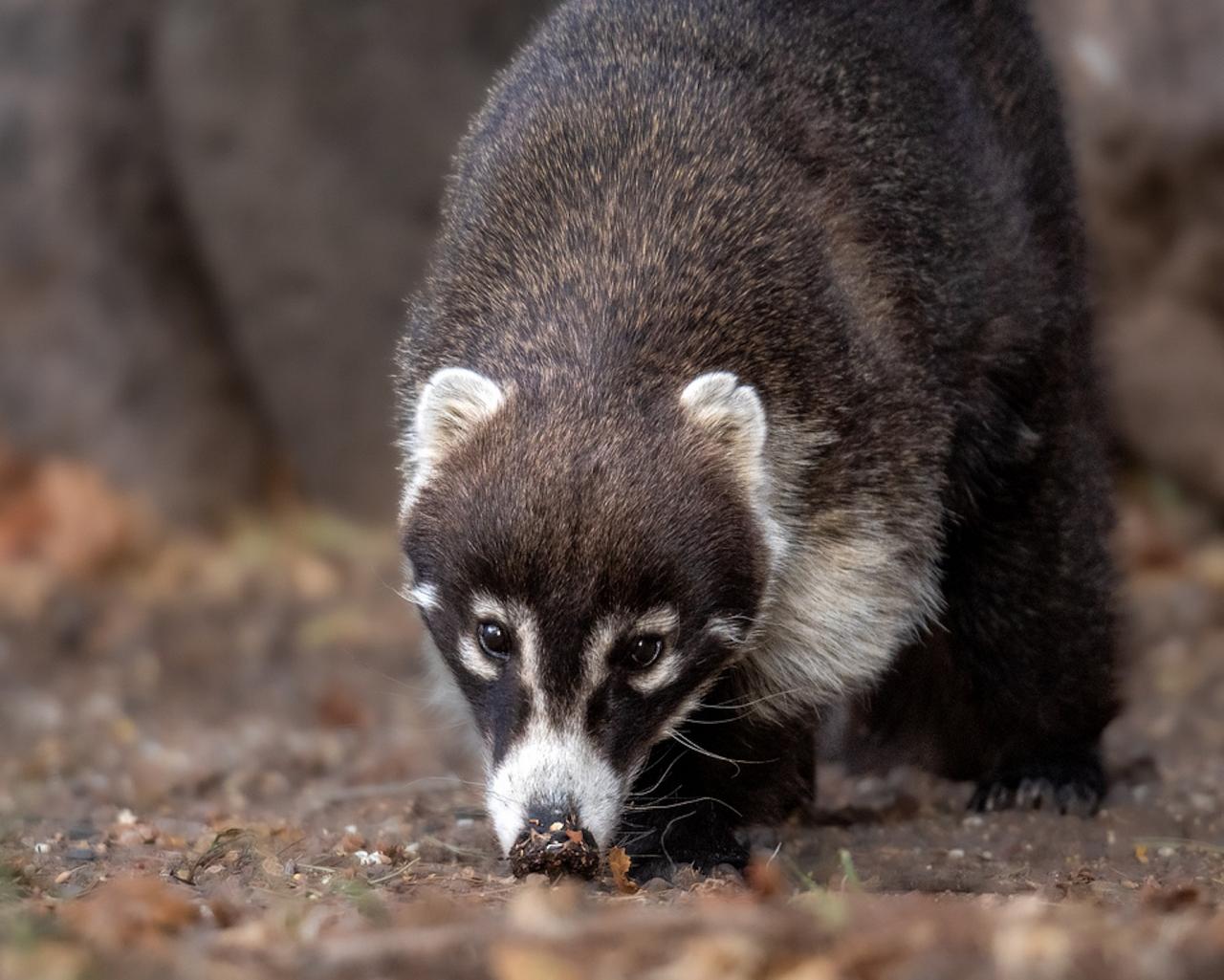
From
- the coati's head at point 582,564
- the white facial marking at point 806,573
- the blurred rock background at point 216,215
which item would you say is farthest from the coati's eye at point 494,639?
the blurred rock background at point 216,215

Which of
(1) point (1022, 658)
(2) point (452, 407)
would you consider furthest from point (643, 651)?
(1) point (1022, 658)

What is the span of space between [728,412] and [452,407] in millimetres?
881

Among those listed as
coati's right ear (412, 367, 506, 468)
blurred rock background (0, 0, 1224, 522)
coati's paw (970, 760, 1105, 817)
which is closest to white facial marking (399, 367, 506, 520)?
coati's right ear (412, 367, 506, 468)

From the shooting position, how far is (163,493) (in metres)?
13.7

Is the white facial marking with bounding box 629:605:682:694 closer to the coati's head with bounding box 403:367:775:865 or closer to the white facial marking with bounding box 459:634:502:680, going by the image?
the coati's head with bounding box 403:367:775:865

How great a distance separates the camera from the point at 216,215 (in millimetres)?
13422

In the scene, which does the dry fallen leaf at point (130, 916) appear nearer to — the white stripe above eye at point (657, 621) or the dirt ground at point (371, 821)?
the dirt ground at point (371, 821)

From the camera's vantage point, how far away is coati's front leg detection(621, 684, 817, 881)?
19.8 feet

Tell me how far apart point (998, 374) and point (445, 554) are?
2.57 metres

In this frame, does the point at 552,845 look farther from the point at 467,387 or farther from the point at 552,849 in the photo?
the point at 467,387

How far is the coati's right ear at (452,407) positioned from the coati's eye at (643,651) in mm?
883

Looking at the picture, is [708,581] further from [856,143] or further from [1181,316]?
[1181,316]

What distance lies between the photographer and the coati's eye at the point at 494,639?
5.34 metres

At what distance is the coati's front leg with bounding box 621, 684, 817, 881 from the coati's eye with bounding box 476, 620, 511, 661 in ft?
2.82
